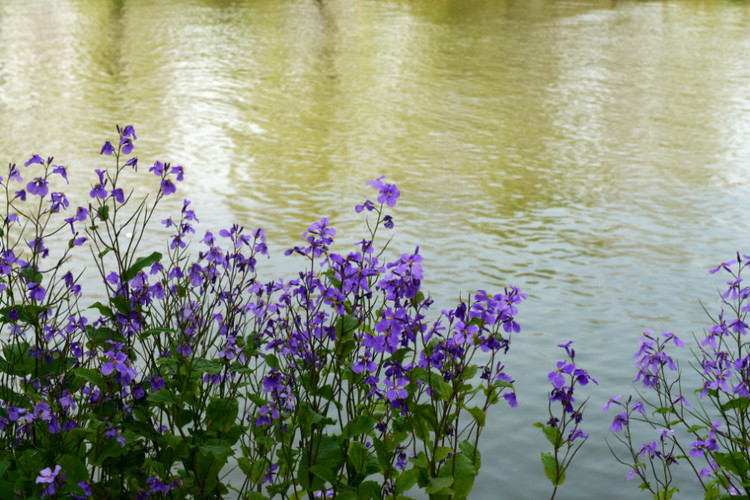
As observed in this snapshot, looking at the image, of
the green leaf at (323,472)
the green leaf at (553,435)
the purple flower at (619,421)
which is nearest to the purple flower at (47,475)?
the green leaf at (323,472)

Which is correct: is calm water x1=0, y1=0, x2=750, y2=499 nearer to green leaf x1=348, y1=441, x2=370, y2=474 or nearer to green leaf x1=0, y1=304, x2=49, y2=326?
green leaf x1=348, y1=441, x2=370, y2=474

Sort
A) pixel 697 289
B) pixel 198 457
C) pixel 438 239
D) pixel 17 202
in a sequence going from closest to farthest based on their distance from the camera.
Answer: pixel 198 457 < pixel 697 289 < pixel 438 239 < pixel 17 202

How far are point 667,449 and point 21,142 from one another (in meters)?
8.29

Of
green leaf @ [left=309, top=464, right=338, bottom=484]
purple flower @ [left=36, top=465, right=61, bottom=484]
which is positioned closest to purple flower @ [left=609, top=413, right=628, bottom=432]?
green leaf @ [left=309, top=464, right=338, bottom=484]

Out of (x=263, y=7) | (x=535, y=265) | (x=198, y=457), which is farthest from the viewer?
(x=263, y=7)

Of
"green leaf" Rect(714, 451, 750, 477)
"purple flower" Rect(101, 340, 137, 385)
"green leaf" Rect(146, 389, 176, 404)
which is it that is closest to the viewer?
"purple flower" Rect(101, 340, 137, 385)

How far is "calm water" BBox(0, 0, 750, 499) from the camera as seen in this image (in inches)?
222

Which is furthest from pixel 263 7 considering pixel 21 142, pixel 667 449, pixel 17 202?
pixel 667 449

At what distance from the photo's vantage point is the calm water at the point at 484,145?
5633 millimetres

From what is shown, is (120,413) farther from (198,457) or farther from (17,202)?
(17,202)

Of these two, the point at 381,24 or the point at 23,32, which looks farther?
the point at 381,24

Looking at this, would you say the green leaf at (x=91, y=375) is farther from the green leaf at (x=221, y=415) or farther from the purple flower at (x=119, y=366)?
the green leaf at (x=221, y=415)

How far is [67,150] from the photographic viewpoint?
943cm

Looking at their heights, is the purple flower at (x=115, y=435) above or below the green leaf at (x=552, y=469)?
above
